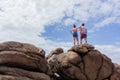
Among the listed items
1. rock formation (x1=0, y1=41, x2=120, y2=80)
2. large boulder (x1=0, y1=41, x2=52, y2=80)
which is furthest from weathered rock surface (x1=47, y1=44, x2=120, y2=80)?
large boulder (x1=0, y1=41, x2=52, y2=80)

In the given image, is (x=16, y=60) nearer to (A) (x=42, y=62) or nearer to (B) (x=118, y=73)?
(A) (x=42, y=62)

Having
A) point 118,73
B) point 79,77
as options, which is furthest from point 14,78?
point 118,73

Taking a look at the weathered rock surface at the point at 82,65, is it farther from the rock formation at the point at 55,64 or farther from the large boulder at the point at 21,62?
the large boulder at the point at 21,62

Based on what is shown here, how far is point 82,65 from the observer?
146 feet

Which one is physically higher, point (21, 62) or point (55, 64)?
point (21, 62)

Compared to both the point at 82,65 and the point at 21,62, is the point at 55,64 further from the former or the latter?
the point at 21,62

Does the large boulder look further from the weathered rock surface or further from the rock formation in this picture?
the weathered rock surface

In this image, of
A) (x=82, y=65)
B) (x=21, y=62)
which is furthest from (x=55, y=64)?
(x=21, y=62)

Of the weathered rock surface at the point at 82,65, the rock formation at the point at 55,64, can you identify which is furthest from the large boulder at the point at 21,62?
the weathered rock surface at the point at 82,65

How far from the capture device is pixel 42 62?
37.9 meters

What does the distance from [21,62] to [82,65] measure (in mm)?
12016

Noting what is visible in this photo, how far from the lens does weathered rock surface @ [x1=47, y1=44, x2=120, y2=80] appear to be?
143 feet

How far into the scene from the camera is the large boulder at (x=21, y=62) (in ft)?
113

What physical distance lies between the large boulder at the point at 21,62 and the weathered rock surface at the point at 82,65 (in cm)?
611
